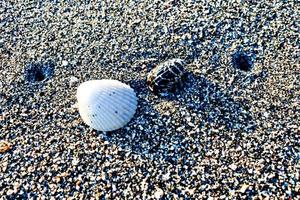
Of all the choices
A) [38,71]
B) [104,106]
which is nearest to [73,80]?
[38,71]

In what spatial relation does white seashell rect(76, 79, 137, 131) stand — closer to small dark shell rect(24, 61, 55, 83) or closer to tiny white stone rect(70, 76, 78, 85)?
tiny white stone rect(70, 76, 78, 85)

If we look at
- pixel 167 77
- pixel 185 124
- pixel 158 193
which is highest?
pixel 167 77

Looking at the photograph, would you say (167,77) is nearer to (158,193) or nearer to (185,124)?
(185,124)

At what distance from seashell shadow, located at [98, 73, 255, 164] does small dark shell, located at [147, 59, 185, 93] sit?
62mm

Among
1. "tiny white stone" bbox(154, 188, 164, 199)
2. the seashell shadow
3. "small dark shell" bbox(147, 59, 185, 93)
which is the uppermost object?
"small dark shell" bbox(147, 59, 185, 93)

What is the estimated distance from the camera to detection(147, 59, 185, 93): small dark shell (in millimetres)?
3080

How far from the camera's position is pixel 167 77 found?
121 inches

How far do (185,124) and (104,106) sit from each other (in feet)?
1.93

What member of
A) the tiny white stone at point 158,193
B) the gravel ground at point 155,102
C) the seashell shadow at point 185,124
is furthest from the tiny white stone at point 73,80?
the tiny white stone at point 158,193

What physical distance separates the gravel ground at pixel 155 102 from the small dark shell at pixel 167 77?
0.23 feet

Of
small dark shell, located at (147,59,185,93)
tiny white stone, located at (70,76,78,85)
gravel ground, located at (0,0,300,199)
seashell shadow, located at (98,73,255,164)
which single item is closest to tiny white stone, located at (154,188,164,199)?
gravel ground, located at (0,0,300,199)

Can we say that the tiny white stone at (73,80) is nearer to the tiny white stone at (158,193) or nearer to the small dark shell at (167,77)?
the small dark shell at (167,77)

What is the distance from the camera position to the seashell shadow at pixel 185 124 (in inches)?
114

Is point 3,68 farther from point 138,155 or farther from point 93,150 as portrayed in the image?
point 138,155
